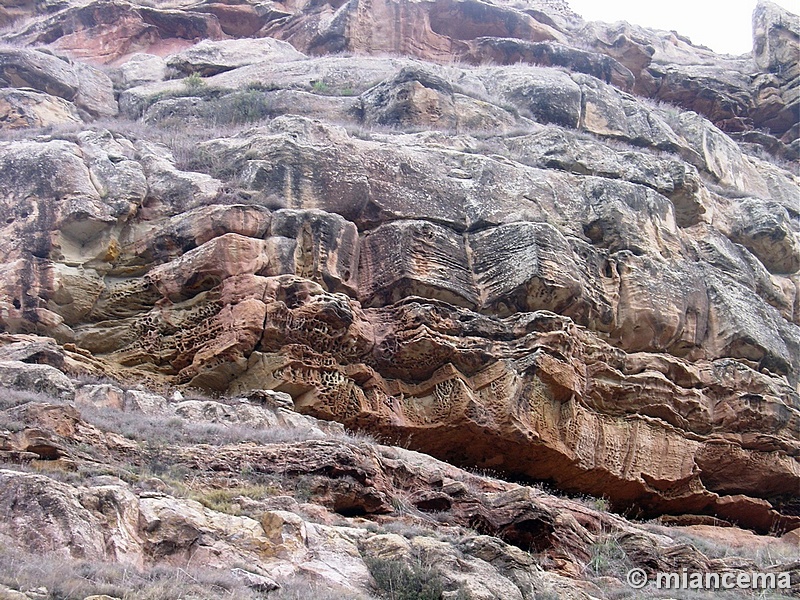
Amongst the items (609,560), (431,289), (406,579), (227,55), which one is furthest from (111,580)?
(227,55)

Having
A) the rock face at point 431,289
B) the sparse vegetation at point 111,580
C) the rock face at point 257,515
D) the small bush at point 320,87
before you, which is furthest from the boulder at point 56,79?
the sparse vegetation at point 111,580

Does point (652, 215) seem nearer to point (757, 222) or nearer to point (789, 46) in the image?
point (757, 222)

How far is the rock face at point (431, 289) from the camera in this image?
55.9 feet

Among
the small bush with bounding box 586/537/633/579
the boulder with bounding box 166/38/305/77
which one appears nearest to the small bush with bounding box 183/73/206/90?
the boulder with bounding box 166/38/305/77

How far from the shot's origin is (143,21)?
34.6 metres

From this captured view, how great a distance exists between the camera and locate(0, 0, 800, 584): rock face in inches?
671

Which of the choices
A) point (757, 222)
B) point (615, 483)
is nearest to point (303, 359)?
point (615, 483)

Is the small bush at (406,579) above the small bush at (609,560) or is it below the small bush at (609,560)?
above

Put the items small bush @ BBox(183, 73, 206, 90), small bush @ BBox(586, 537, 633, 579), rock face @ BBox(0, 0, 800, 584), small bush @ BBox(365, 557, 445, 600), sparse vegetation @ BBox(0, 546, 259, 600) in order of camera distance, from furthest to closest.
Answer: small bush @ BBox(183, 73, 206, 90)
rock face @ BBox(0, 0, 800, 584)
small bush @ BBox(586, 537, 633, 579)
small bush @ BBox(365, 557, 445, 600)
sparse vegetation @ BBox(0, 546, 259, 600)

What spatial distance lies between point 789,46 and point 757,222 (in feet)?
54.2

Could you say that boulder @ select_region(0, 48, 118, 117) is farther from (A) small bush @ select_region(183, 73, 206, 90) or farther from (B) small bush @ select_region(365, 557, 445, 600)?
(B) small bush @ select_region(365, 557, 445, 600)

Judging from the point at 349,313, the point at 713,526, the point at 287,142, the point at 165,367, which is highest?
the point at 287,142

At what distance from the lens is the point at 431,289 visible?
18.3 m

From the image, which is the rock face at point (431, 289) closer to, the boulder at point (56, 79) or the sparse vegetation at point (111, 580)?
the boulder at point (56, 79)
